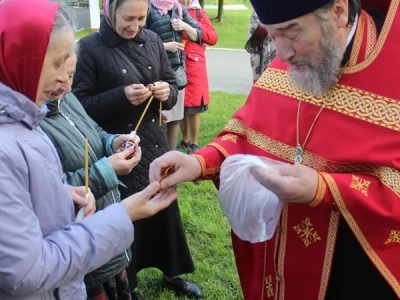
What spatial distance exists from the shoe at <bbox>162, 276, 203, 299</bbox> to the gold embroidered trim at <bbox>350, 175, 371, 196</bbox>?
2.14 m

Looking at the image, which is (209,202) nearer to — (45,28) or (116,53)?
(116,53)

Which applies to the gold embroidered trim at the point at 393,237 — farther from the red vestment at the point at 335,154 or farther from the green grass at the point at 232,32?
the green grass at the point at 232,32

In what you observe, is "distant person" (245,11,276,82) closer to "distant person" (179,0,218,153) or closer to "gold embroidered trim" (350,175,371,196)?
"distant person" (179,0,218,153)

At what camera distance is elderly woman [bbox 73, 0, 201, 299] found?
3162 mm

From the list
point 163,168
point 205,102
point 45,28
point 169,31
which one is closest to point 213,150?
point 163,168

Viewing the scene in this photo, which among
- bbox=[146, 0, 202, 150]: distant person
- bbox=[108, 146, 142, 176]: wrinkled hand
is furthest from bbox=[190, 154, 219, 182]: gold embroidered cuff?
bbox=[146, 0, 202, 150]: distant person

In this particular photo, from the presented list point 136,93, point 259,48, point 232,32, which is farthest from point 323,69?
point 232,32

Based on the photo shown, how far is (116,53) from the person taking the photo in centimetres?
320

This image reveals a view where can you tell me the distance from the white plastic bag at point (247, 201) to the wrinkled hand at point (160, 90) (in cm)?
132

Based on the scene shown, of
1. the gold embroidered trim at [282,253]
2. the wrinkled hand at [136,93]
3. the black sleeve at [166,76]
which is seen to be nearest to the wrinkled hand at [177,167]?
the gold embroidered trim at [282,253]

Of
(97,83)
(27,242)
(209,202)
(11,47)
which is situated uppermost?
(11,47)

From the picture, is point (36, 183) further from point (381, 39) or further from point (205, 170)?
point (381, 39)

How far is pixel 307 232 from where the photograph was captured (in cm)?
206

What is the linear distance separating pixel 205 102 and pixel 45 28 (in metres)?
4.89
